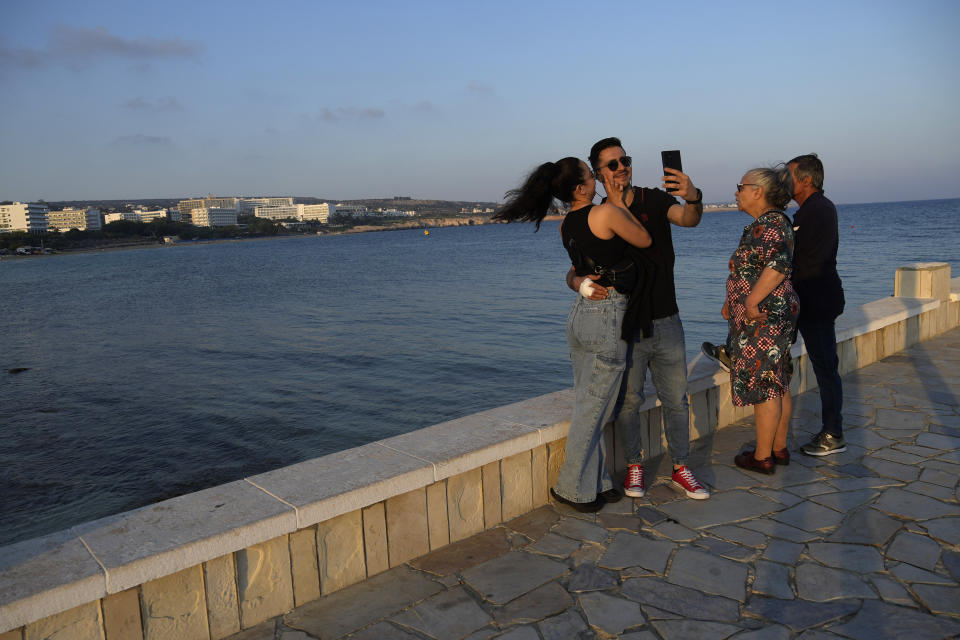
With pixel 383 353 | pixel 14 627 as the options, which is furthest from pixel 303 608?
pixel 383 353

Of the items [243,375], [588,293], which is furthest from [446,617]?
[243,375]

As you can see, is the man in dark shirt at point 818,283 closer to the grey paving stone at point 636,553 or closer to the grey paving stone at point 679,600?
the grey paving stone at point 636,553

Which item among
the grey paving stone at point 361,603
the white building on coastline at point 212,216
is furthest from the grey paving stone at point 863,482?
the white building on coastline at point 212,216

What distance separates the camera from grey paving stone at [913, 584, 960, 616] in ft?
8.20

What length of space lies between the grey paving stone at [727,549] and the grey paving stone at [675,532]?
0.06 m

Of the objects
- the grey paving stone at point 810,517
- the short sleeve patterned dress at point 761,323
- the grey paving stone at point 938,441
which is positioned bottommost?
the grey paving stone at point 810,517

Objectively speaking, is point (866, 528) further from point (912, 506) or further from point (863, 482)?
point (863, 482)

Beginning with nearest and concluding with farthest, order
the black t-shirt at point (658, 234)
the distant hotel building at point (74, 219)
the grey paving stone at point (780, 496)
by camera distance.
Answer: the black t-shirt at point (658, 234)
the grey paving stone at point (780, 496)
the distant hotel building at point (74, 219)

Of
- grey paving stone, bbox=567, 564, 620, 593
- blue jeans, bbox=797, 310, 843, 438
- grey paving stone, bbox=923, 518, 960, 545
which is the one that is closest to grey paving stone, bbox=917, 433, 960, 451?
blue jeans, bbox=797, 310, 843, 438

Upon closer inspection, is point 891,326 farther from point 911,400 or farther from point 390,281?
point 390,281

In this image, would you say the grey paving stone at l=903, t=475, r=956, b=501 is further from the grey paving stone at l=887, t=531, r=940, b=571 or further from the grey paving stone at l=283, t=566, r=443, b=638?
the grey paving stone at l=283, t=566, r=443, b=638

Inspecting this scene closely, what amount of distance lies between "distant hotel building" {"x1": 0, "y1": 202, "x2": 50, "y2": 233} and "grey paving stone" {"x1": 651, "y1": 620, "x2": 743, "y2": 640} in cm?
16691

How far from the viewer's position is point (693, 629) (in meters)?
2.46

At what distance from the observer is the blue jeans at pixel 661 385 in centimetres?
354
